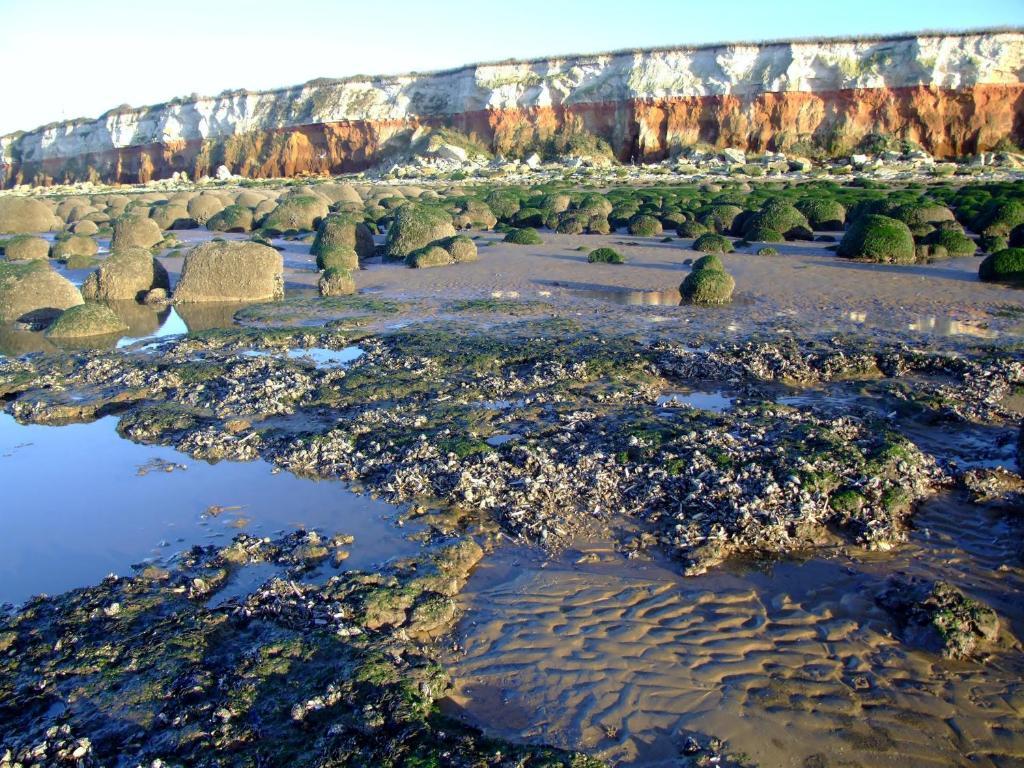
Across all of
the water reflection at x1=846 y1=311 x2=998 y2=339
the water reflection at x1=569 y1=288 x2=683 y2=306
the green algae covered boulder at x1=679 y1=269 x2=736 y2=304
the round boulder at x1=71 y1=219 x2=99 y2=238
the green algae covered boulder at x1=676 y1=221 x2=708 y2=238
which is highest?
the green algae covered boulder at x1=676 y1=221 x2=708 y2=238

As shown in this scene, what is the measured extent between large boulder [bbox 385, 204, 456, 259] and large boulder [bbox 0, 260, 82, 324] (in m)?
8.94

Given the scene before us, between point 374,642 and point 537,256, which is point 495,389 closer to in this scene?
point 374,642

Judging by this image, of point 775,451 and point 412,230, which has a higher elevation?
point 412,230

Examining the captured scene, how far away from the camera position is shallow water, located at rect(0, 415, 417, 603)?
6.37 metres

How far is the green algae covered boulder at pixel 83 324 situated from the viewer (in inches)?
572

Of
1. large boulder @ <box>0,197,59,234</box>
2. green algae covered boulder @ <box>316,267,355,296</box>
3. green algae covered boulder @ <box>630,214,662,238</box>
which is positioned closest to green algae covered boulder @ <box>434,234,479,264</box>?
green algae covered boulder @ <box>316,267,355,296</box>

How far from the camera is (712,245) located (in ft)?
76.3

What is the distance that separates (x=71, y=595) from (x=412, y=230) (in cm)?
1880

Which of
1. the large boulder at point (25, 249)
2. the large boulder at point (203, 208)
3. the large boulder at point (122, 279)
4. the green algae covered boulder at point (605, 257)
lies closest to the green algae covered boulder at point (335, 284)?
the large boulder at point (122, 279)

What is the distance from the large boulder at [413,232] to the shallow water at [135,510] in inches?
588

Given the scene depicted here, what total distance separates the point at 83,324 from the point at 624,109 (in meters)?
58.8

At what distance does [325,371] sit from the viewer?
36.2ft

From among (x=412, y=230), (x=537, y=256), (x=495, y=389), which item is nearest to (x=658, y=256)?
(x=537, y=256)

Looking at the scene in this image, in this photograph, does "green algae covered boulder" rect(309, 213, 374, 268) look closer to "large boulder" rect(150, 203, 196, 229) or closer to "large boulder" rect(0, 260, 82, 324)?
"large boulder" rect(0, 260, 82, 324)
